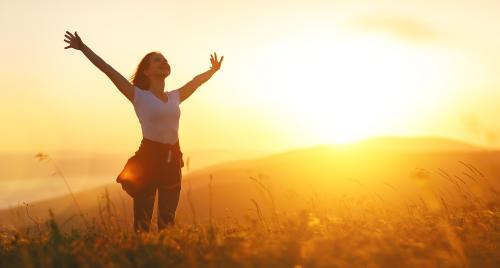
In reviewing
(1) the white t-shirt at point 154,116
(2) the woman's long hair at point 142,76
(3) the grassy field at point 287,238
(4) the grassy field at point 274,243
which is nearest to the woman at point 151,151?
(1) the white t-shirt at point 154,116

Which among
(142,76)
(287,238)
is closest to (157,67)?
(142,76)

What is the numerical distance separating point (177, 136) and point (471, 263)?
3548 mm

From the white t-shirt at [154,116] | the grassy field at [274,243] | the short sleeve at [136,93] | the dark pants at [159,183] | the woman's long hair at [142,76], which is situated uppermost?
the woman's long hair at [142,76]

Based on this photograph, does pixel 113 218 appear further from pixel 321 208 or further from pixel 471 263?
pixel 471 263

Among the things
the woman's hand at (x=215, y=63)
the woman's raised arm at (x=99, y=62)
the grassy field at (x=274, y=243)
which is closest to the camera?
the grassy field at (x=274, y=243)

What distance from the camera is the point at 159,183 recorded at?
7.77 meters

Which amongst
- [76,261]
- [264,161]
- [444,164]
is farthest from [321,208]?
[264,161]

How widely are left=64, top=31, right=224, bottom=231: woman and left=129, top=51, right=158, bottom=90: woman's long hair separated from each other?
0.44ft

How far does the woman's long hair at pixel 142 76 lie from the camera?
26.4 ft

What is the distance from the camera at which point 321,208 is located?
8.18 m

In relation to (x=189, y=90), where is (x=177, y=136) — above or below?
below

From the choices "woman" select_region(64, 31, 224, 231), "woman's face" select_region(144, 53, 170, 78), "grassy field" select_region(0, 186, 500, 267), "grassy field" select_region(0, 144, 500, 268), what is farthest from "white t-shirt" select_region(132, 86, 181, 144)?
"grassy field" select_region(0, 186, 500, 267)

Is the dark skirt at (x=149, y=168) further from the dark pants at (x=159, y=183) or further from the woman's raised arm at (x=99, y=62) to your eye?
the woman's raised arm at (x=99, y=62)

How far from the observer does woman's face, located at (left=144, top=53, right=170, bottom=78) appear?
7.91 meters
